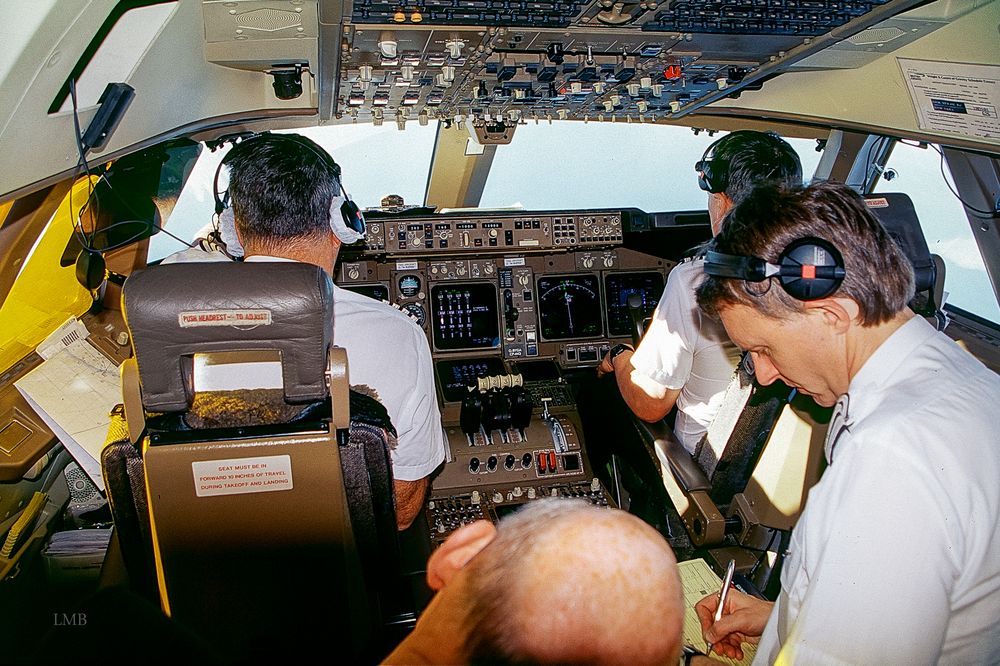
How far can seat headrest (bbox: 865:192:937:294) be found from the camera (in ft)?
5.38

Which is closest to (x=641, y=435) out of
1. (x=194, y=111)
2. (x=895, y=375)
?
(x=895, y=375)

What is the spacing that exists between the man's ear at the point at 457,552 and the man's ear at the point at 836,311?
0.72m

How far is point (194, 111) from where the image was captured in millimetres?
2270

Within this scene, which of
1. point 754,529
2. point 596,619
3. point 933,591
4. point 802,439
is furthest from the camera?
point 754,529

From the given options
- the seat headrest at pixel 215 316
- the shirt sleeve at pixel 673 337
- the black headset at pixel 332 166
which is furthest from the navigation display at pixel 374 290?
the seat headrest at pixel 215 316

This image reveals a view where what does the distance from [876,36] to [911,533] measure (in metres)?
1.94

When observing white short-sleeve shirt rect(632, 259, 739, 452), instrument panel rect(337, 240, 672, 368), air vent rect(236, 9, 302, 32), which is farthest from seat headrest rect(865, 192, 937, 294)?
instrument panel rect(337, 240, 672, 368)

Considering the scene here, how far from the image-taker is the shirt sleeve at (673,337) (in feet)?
6.68

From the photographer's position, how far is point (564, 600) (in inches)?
18.2

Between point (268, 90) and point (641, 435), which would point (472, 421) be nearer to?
point (641, 435)

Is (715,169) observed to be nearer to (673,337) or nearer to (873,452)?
(673,337)

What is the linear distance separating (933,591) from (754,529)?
3.40 feet

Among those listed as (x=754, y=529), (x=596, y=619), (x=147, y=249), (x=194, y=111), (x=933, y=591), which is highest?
(x=194, y=111)

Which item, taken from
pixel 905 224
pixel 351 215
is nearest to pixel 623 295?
pixel 905 224
